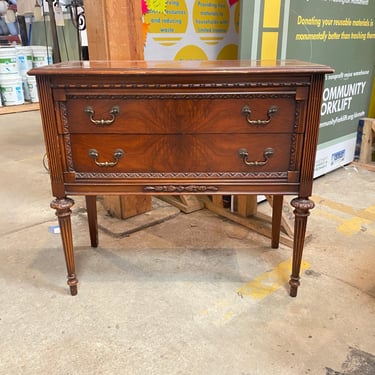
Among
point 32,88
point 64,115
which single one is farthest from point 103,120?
point 32,88

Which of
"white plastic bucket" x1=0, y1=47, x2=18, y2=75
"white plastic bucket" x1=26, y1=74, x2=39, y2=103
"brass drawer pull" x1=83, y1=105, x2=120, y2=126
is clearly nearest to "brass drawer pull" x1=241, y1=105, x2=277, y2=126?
"brass drawer pull" x1=83, y1=105, x2=120, y2=126

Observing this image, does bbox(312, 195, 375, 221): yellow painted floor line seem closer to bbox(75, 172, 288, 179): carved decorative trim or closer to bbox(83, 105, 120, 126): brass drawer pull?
bbox(75, 172, 288, 179): carved decorative trim

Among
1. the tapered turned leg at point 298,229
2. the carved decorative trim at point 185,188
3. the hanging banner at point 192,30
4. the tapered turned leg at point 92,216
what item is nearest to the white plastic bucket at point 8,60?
the hanging banner at point 192,30

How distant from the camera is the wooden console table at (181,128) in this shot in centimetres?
121

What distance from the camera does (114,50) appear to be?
186cm

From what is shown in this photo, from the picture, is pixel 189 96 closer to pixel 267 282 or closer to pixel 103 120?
pixel 103 120

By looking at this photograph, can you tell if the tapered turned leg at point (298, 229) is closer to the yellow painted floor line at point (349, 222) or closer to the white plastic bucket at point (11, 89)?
the yellow painted floor line at point (349, 222)

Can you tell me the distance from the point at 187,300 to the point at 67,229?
0.53 metres

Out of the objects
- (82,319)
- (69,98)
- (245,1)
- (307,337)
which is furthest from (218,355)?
(245,1)

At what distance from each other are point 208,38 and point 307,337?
5.23 ft

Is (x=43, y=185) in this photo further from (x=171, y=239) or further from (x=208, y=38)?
(x=208, y=38)

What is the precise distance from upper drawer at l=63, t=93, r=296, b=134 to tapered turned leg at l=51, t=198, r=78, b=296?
0.90 ft

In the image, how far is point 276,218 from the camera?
5.91 ft

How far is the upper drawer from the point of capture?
4.05 ft
